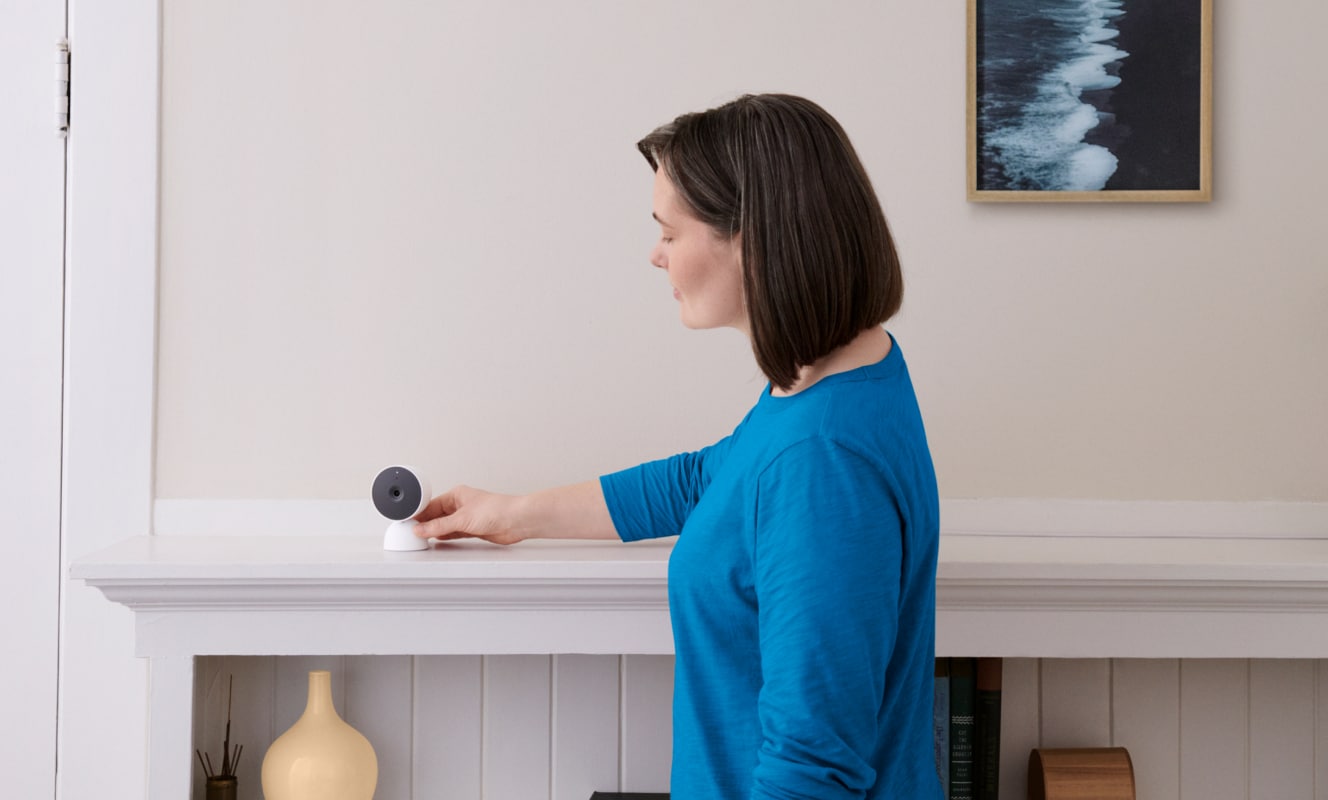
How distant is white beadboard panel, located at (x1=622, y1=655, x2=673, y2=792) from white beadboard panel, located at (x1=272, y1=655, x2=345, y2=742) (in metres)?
0.40

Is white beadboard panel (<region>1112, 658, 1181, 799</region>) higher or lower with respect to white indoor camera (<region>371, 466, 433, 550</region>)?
lower

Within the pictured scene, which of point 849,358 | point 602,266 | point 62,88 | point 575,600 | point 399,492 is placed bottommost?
point 575,600

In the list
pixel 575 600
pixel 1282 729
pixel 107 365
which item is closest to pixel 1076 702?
pixel 1282 729

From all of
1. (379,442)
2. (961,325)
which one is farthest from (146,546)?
(961,325)

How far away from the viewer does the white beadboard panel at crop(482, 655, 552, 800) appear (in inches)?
58.0

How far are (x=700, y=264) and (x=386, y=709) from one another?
884 mm

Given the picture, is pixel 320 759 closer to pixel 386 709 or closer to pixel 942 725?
pixel 386 709

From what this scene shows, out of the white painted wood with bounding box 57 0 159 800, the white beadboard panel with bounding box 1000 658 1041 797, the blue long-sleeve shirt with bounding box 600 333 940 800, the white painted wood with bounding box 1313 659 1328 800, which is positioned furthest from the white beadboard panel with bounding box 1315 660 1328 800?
the white painted wood with bounding box 57 0 159 800

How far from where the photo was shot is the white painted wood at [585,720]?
4.83ft

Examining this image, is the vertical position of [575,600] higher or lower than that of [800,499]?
lower

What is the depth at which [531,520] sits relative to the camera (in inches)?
50.9

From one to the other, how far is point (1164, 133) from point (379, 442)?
3.93ft

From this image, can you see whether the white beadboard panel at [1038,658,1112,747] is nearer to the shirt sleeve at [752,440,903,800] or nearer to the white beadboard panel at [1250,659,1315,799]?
the white beadboard panel at [1250,659,1315,799]

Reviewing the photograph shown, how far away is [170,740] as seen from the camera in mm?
1260
